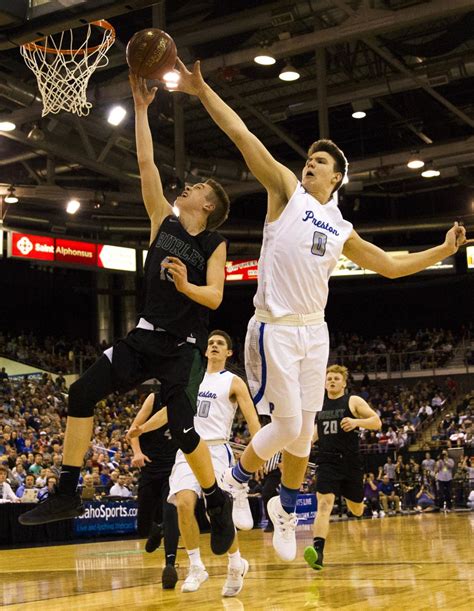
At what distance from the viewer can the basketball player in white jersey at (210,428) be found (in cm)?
676

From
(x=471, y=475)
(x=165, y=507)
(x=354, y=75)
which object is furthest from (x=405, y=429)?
(x=165, y=507)

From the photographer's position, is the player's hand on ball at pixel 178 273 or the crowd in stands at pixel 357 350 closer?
the player's hand on ball at pixel 178 273

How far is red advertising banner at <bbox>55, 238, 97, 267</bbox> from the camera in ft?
91.4

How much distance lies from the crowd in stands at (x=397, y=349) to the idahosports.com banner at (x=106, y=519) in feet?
A: 57.0

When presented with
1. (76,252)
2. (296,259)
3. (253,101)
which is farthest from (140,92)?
(76,252)

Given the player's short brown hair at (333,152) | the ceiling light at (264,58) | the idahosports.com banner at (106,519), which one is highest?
the ceiling light at (264,58)

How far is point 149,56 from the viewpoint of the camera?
557 centimetres

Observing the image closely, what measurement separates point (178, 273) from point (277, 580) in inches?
128

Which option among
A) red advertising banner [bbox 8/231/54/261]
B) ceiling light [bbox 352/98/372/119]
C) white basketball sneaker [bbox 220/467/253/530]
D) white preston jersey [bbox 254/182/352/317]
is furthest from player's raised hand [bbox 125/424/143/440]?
red advertising banner [bbox 8/231/54/261]

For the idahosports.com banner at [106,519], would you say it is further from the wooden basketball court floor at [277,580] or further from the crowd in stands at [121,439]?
the wooden basketball court floor at [277,580]

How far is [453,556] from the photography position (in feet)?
27.6

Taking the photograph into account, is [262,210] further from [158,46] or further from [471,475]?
[158,46]

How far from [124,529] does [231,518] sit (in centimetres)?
1179

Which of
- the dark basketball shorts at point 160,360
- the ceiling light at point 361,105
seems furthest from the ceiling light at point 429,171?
the dark basketball shorts at point 160,360
